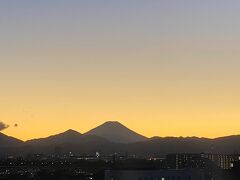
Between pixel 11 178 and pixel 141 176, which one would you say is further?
pixel 11 178

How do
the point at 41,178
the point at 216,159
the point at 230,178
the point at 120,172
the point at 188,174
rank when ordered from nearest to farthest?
the point at 188,174 → the point at 120,172 → the point at 230,178 → the point at 41,178 → the point at 216,159

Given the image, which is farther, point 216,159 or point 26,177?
point 216,159

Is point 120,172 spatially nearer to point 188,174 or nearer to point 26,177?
point 188,174

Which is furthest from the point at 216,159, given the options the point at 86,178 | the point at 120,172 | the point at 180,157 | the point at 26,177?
the point at 120,172

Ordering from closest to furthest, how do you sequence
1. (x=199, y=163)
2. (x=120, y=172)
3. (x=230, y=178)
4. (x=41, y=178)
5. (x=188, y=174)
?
1. (x=188, y=174)
2. (x=120, y=172)
3. (x=230, y=178)
4. (x=41, y=178)
5. (x=199, y=163)

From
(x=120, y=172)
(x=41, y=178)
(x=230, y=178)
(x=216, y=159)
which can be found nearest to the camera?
(x=120, y=172)

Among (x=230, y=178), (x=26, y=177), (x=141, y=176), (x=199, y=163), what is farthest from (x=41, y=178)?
(x=141, y=176)

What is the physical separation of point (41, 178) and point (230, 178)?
43.1m

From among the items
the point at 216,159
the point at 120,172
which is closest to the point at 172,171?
A: the point at 120,172

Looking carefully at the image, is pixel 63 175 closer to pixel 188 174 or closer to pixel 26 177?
pixel 26 177

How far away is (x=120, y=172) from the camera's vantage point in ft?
232

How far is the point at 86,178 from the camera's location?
11269 centimetres

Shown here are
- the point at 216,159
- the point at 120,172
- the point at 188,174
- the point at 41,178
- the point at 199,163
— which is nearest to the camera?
the point at 188,174

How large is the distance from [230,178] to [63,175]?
44.5 metres
